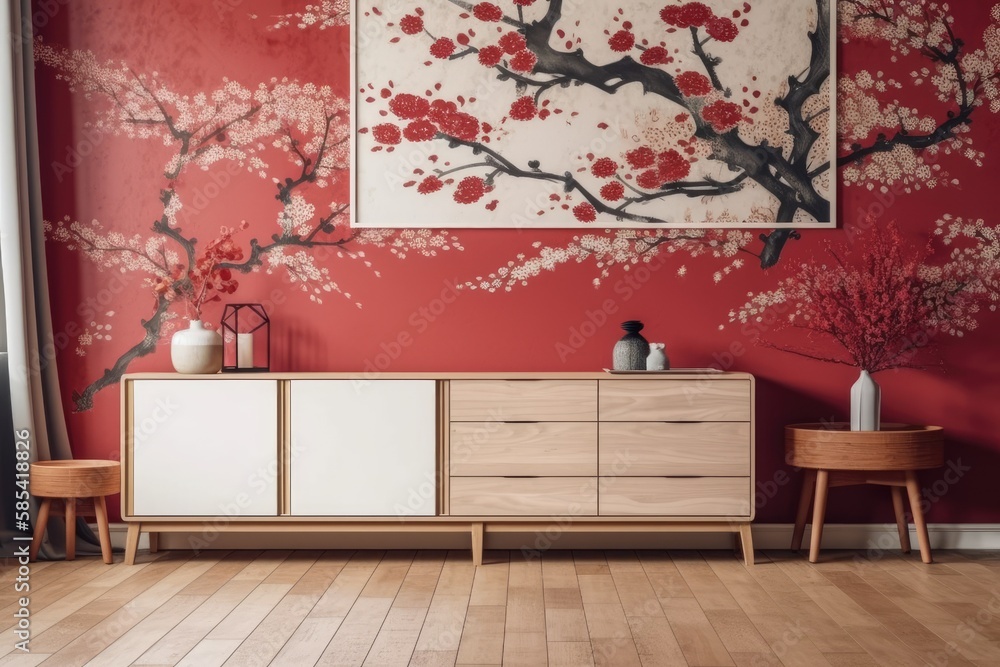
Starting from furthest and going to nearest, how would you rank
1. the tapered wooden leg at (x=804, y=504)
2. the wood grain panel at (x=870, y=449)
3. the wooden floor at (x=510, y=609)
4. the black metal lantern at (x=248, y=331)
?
the black metal lantern at (x=248, y=331) < the tapered wooden leg at (x=804, y=504) < the wood grain panel at (x=870, y=449) < the wooden floor at (x=510, y=609)

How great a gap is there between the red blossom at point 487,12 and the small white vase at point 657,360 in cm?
147

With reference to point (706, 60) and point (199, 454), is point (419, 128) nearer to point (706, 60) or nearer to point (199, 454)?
point (706, 60)

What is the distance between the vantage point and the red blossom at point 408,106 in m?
3.65

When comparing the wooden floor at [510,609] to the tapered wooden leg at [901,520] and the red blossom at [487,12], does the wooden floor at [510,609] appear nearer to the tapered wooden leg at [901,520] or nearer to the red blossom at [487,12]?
the tapered wooden leg at [901,520]

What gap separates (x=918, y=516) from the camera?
11.0 ft

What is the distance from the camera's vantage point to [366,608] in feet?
9.05

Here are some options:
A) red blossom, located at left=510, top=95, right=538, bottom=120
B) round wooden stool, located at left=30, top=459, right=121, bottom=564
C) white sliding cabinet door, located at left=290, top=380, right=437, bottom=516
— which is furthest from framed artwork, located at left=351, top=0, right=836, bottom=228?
round wooden stool, located at left=30, top=459, right=121, bottom=564

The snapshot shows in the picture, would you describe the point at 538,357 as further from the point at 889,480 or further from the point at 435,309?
the point at 889,480

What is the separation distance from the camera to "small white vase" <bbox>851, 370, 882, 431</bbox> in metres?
3.38

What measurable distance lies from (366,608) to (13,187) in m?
2.07

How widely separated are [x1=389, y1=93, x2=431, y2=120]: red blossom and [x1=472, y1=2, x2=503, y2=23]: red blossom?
0.40 metres

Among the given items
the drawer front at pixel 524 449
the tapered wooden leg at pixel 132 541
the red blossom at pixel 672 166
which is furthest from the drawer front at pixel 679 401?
the tapered wooden leg at pixel 132 541

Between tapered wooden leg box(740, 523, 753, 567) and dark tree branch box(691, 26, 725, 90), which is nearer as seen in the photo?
tapered wooden leg box(740, 523, 753, 567)

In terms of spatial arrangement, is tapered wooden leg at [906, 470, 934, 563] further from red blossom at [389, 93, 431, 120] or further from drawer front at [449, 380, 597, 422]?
red blossom at [389, 93, 431, 120]
